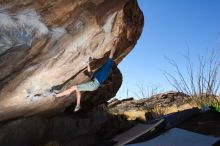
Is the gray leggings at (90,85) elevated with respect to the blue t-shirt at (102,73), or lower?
lower

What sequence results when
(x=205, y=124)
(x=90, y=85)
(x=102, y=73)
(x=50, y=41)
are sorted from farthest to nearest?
1. (x=205, y=124)
2. (x=102, y=73)
3. (x=90, y=85)
4. (x=50, y=41)

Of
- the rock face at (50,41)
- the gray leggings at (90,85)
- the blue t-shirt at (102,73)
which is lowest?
the gray leggings at (90,85)

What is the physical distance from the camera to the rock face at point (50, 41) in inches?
242

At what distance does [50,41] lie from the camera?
6.82 metres

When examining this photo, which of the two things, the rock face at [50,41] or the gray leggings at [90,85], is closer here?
the rock face at [50,41]

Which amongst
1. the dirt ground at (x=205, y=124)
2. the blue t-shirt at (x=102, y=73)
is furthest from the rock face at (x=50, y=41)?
the dirt ground at (x=205, y=124)

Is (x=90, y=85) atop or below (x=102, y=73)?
below

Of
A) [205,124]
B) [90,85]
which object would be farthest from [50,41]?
[205,124]

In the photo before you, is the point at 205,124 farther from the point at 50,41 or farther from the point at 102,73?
the point at 50,41

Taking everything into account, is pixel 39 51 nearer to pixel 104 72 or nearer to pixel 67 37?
pixel 67 37

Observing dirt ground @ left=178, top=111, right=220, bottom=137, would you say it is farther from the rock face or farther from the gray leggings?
the gray leggings

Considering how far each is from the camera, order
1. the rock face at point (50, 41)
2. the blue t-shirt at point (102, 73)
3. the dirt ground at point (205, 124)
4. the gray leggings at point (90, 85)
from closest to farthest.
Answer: the rock face at point (50, 41), the gray leggings at point (90, 85), the blue t-shirt at point (102, 73), the dirt ground at point (205, 124)

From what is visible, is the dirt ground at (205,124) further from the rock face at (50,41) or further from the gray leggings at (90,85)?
the gray leggings at (90,85)

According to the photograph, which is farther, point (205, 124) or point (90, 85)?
point (205, 124)
